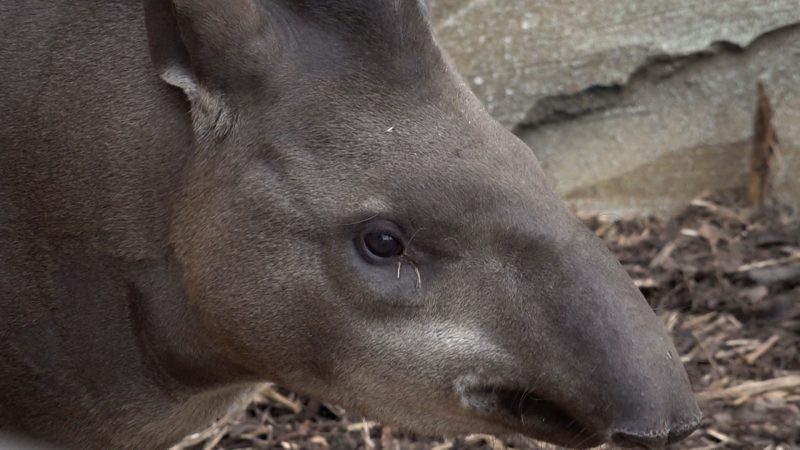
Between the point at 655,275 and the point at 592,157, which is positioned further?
the point at 592,157

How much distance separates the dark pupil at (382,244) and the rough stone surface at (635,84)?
303cm

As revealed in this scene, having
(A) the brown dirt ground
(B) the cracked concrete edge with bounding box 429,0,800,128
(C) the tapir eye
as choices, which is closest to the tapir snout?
(C) the tapir eye

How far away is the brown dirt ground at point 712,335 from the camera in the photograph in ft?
15.2

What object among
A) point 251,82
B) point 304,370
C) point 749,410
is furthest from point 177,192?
point 749,410

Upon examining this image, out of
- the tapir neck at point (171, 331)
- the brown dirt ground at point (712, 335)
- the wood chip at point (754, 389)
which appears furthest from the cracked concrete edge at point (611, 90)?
the tapir neck at point (171, 331)

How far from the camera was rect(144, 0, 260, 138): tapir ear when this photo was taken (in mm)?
3145

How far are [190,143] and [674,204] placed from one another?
3.64m

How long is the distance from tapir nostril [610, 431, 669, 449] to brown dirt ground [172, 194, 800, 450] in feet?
4.18

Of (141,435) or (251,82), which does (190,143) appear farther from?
(141,435)

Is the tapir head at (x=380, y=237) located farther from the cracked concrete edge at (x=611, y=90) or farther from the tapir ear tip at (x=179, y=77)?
the cracked concrete edge at (x=611, y=90)

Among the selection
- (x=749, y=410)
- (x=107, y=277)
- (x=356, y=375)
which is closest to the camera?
(x=356, y=375)

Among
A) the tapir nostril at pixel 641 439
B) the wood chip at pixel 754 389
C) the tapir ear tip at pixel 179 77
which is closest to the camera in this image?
the tapir nostril at pixel 641 439

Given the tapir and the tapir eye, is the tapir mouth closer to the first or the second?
the tapir

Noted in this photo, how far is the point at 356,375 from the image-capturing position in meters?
3.21
